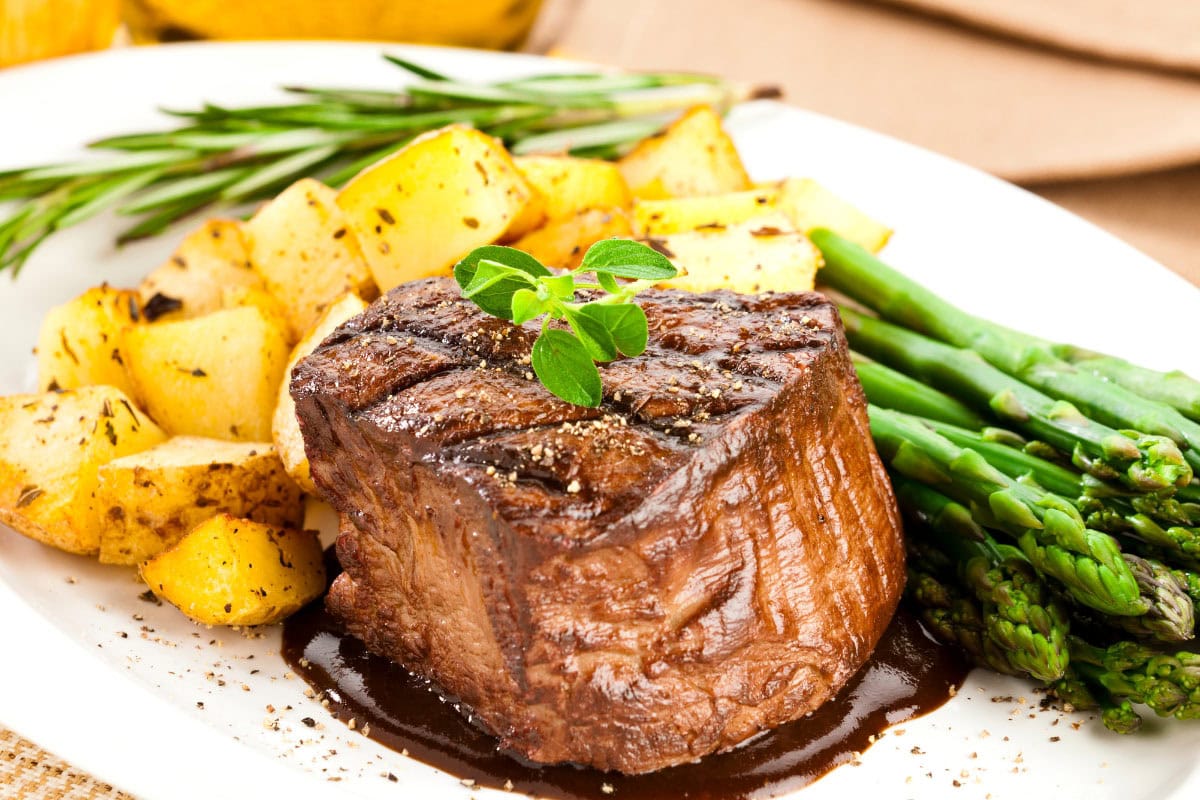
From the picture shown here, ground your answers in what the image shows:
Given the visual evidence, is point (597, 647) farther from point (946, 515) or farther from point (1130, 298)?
point (1130, 298)

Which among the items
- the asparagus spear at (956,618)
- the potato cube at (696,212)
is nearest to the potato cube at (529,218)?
the potato cube at (696,212)

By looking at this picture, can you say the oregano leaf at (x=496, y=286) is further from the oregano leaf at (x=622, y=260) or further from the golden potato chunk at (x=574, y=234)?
the golden potato chunk at (x=574, y=234)

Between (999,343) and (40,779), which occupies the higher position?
(999,343)

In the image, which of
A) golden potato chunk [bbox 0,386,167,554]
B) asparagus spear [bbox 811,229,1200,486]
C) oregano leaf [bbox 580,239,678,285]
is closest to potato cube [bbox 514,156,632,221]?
asparagus spear [bbox 811,229,1200,486]

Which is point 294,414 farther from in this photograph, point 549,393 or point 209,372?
point 549,393

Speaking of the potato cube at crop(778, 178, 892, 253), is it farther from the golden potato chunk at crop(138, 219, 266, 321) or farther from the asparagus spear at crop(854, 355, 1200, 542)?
the golden potato chunk at crop(138, 219, 266, 321)

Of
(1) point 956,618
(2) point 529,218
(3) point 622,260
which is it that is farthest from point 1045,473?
(2) point 529,218
